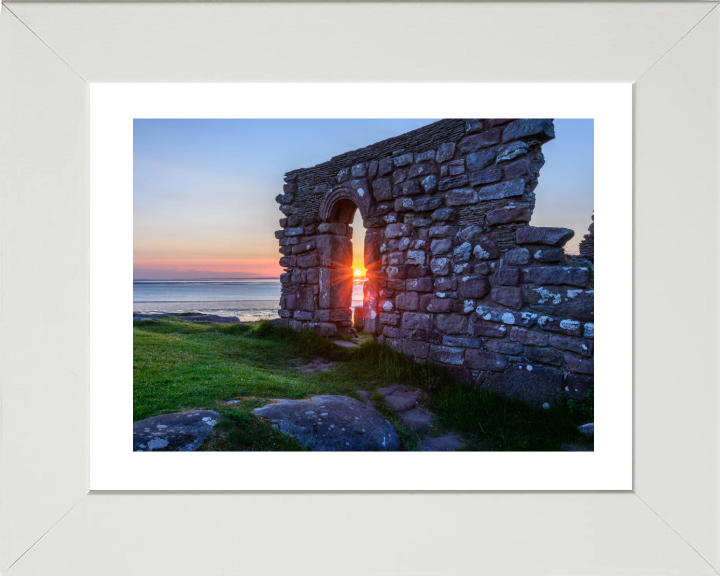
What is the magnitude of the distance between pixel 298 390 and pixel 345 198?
9.92 feet

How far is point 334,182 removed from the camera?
5852 mm

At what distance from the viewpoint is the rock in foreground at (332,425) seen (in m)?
2.48

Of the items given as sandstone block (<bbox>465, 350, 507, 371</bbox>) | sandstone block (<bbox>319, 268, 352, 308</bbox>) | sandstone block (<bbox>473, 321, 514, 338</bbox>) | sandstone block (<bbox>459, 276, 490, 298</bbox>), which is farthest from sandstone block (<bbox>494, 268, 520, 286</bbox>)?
sandstone block (<bbox>319, 268, 352, 308</bbox>)

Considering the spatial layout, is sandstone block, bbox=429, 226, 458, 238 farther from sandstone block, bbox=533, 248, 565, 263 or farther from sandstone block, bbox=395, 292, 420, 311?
sandstone block, bbox=533, 248, 565, 263

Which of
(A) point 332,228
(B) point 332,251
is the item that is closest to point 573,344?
(B) point 332,251

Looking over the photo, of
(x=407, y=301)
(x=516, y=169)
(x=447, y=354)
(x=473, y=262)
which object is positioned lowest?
(x=447, y=354)

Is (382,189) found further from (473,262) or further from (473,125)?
(473,262)

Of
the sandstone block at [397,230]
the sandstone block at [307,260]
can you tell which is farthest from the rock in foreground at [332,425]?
the sandstone block at [307,260]

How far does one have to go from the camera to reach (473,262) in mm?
3926

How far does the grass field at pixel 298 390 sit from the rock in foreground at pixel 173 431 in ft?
0.26

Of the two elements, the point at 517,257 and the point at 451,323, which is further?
the point at 451,323

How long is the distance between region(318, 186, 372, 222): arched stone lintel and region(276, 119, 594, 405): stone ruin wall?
0.07 feet

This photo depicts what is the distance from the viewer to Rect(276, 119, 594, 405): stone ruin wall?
330cm
